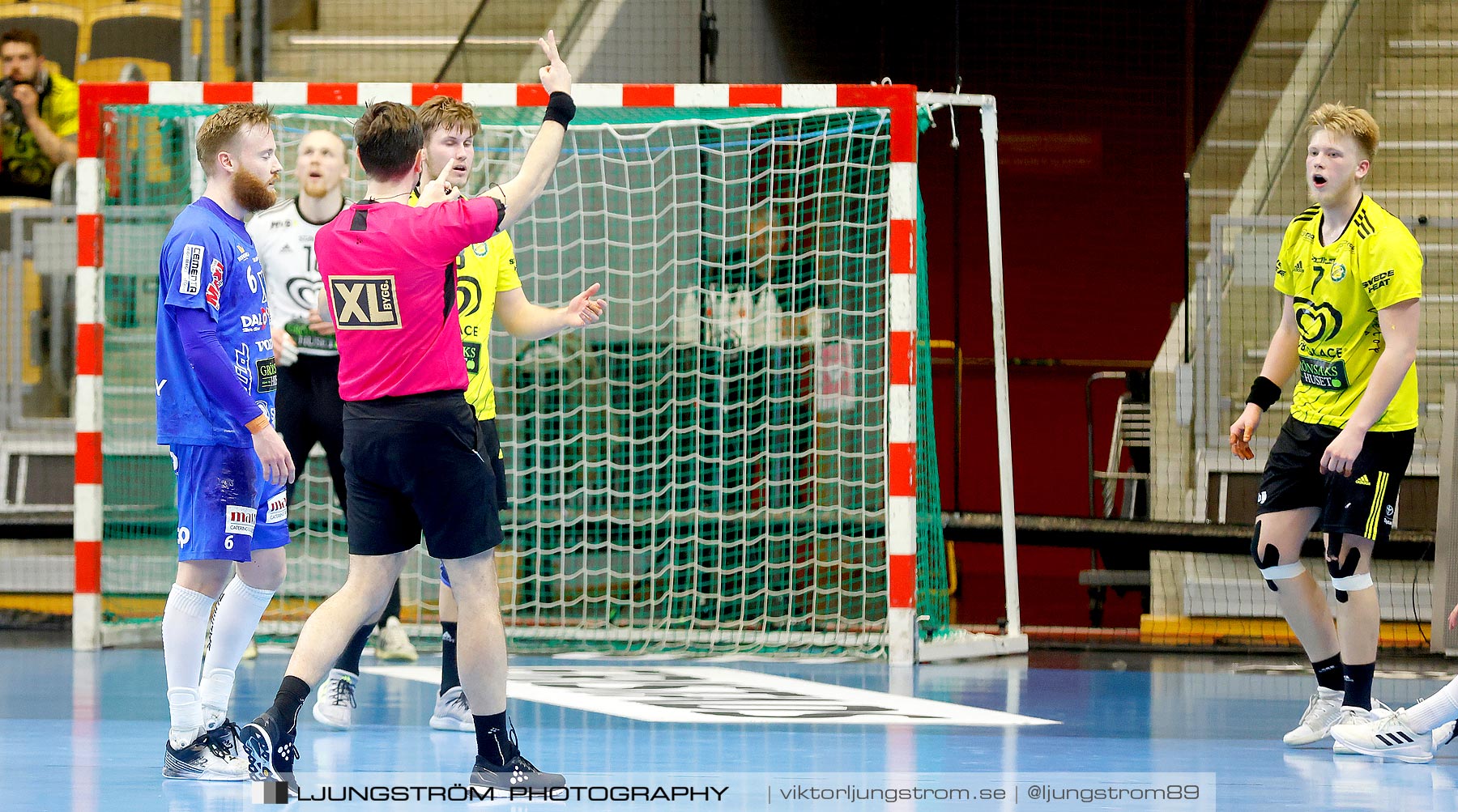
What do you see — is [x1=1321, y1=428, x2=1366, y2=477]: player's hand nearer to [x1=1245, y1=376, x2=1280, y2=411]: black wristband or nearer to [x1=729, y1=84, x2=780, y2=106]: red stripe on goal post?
[x1=1245, y1=376, x2=1280, y2=411]: black wristband

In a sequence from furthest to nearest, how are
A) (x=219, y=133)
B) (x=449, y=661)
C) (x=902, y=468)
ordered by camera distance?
(x=902, y=468)
(x=449, y=661)
(x=219, y=133)

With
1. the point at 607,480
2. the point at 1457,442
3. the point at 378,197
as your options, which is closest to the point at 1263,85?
the point at 1457,442

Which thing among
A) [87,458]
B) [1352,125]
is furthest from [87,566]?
[1352,125]

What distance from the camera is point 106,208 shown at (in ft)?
26.2

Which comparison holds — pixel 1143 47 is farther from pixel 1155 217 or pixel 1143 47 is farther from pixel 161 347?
pixel 161 347

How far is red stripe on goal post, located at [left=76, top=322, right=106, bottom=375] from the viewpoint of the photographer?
7.24m

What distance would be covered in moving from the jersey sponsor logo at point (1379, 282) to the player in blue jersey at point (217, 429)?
3.20m

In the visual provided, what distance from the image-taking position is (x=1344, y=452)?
4.75 metres

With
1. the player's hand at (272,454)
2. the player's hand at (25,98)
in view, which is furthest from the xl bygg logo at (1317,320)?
the player's hand at (25,98)

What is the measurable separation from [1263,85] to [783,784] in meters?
7.64

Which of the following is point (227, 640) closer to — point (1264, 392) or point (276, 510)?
point (276, 510)

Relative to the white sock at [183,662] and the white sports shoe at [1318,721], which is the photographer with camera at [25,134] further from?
the white sports shoe at [1318,721]

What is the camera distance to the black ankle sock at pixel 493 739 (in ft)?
12.8

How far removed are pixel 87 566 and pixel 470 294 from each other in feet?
11.1
